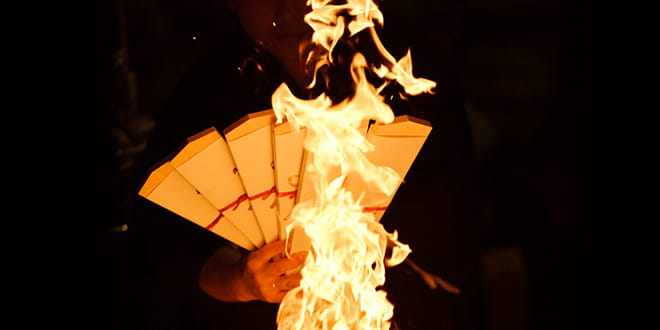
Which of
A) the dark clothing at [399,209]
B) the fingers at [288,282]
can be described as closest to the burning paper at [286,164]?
the fingers at [288,282]

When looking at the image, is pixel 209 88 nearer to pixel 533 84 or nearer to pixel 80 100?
pixel 80 100

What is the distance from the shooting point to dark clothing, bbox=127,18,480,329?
2227 millimetres

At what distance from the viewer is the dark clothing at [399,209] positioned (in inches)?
87.7

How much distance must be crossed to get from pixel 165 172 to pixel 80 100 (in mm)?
1463

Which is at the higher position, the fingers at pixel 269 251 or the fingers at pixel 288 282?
the fingers at pixel 269 251

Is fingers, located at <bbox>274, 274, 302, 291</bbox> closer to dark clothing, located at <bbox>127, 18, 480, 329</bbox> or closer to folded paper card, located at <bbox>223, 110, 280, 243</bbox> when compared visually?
folded paper card, located at <bbox>223, 110, 280, 243</bbox>

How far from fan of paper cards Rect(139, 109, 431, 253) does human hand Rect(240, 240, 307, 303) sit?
0.04 m

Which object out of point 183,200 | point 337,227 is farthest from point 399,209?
point 183,200

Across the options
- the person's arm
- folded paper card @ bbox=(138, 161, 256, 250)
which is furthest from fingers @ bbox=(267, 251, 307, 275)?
folded paper card @ bbox=(138, 161, 256, 250)

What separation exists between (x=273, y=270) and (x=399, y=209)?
559 mm

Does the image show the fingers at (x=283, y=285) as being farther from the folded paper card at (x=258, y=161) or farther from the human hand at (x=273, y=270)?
the folded paper card at (x=258, y=161)

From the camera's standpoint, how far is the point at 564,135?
175 inches

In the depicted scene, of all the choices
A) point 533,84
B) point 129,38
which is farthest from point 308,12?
point 533,84

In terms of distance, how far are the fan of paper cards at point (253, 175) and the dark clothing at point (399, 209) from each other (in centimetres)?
38
